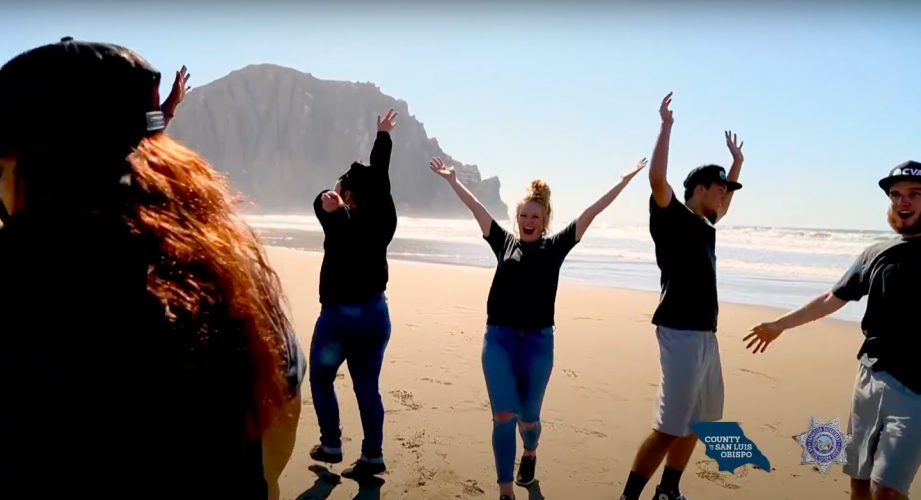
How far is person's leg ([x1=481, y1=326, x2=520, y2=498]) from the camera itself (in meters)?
3.41

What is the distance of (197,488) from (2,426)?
11.6 inches

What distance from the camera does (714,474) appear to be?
13.5 feet

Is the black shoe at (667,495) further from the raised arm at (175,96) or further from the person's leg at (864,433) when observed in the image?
the raised arm at (175,96)

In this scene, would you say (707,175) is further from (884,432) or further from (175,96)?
(175,96)

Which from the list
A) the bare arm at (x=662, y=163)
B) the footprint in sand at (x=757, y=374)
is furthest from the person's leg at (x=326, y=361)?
the footprint in sand at (x=757, y=374)

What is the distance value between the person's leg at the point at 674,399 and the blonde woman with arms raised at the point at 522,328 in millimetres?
684

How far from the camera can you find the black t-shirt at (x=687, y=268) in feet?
11.3

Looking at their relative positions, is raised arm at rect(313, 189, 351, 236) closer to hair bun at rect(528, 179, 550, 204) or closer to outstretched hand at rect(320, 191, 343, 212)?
outstretched hand at rect(320, 191, 343, 212)

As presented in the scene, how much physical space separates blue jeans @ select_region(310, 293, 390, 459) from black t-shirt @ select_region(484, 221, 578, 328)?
0.76m

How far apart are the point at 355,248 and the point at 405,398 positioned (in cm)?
217

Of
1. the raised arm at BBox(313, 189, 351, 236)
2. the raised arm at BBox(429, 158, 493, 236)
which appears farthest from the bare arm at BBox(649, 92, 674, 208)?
the raised arm at BBox(313, 189, 351, 236)

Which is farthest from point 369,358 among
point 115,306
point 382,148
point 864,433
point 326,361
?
point 115,306

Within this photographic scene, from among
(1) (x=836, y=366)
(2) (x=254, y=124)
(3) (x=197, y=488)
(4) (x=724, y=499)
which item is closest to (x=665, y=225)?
(4) (x=724, y=499)

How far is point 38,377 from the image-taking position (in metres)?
0.84
